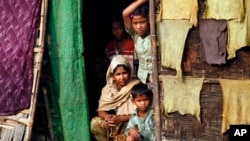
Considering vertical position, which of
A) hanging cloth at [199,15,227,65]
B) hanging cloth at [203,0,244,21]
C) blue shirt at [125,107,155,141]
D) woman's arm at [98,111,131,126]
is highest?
hanging cloth at [203,0,244,21]

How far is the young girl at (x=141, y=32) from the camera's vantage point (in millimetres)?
6797

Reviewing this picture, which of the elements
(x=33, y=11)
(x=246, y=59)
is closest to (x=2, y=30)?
(x=33, y=11)

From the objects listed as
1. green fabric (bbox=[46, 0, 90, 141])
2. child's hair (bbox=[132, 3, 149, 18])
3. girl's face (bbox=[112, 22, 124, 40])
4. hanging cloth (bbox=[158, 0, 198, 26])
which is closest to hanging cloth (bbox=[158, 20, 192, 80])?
hanging cloth (bbox=[158, 0, 198, 26])

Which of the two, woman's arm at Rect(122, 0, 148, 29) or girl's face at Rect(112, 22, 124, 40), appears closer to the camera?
woman's arm at Rect(122, 0, 148, 29)

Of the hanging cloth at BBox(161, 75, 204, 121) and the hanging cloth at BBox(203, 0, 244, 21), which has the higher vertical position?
the hanging cloth at BBox(203, 0, 244, 21)

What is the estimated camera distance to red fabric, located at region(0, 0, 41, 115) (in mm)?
6957

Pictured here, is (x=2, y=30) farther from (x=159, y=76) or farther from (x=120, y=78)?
(x=159, y=76)

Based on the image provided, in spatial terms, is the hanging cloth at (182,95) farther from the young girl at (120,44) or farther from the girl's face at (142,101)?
the young girl at (120,44)

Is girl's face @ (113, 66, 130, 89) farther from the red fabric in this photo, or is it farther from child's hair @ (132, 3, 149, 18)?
the red fabric

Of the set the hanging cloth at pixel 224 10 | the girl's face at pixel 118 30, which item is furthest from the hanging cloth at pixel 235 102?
the girl's face at pixel 118 30

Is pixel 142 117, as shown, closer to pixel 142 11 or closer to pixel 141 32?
pixel 141 32

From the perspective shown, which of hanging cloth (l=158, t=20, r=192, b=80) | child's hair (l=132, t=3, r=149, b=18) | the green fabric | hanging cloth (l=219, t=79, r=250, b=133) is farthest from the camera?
the green fabric

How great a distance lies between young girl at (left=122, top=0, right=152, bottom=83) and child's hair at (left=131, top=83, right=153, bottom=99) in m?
0.32

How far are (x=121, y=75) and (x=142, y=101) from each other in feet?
1.68
